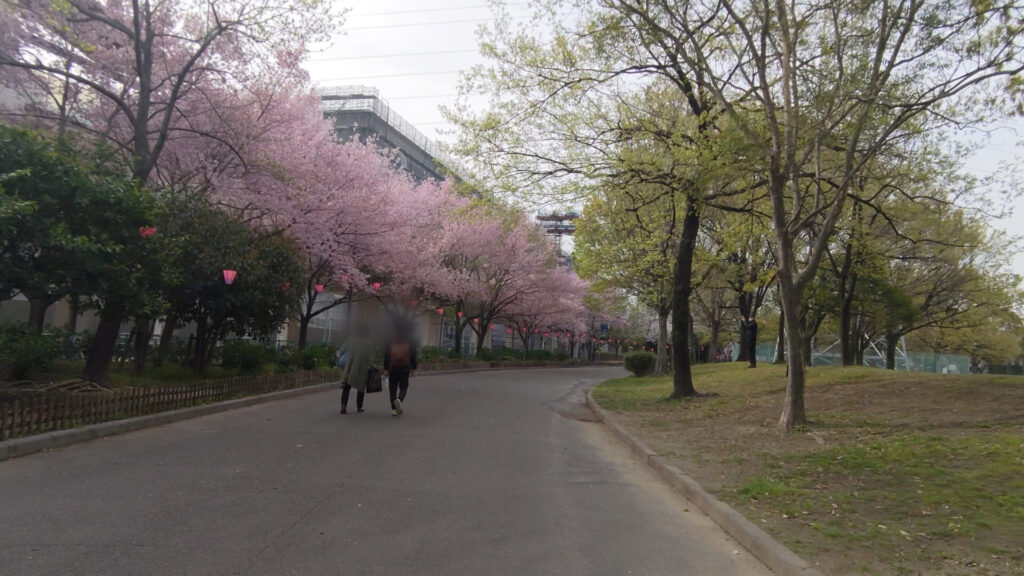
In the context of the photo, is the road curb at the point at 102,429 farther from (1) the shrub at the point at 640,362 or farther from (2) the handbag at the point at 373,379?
(1) the shrub at the point at 640,362

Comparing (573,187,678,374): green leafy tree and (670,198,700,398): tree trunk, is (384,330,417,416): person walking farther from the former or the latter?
(670,198,700,398): tree trunk

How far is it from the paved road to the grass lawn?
70 centimetres

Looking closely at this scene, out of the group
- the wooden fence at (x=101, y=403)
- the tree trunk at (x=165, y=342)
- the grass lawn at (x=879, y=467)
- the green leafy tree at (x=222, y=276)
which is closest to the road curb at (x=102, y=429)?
the wooden fence at (x=101, y=403)

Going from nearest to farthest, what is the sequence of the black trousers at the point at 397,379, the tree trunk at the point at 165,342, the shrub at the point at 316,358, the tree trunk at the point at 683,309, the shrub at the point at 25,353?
the shrub at the point at 25,353
the black trousers at the point at 397,379
the tree trunk at the point at 165,342
the tree trunk at the point at 683,309
the shrub at the point at 316,358

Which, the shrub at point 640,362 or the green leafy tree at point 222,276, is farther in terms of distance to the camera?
the shrub at point 640,362

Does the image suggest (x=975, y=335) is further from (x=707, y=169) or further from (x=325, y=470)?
(x=325, y=470)

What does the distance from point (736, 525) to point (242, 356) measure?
12.4 m

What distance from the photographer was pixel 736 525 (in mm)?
5258

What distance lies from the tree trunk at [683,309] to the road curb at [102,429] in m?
9.16

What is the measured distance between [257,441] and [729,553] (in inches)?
234

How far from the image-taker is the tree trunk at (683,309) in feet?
47.8

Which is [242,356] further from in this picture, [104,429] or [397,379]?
[104,429]

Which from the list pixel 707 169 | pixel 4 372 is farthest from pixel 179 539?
pixel 707 169

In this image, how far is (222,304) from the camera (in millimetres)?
12867
